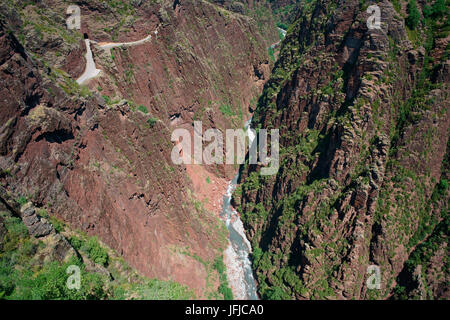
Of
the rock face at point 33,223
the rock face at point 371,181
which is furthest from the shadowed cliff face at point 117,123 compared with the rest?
the rock face at point 371,181

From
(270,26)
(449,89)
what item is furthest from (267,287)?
(270,26)

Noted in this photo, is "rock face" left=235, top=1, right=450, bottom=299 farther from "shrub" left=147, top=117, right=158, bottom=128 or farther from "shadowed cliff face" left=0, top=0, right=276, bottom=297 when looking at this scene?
"shrub" left=147, top=117, right=158, bottom=128

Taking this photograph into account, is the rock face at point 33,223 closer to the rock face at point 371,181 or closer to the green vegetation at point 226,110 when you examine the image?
the rock face at point 371,181

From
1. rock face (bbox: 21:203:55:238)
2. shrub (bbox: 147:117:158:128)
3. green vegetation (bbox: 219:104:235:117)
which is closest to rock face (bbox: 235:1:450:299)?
shrub (bbox: 147:117:158:128)

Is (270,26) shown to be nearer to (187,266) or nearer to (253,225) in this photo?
(253,225)

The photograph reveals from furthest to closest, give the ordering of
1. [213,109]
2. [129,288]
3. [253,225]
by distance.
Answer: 1. [213,109]
2. [253,225]
3. [129,288]

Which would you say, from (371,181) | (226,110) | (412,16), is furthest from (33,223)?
(226,110)
